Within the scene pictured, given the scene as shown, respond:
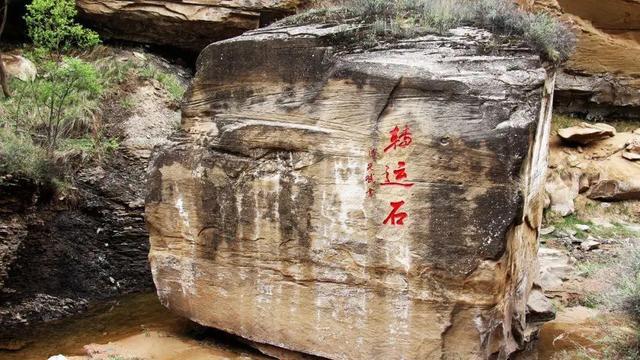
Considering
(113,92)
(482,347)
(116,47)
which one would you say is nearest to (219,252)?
(482,347)

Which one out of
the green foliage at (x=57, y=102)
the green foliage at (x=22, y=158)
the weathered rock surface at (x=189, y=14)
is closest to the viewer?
the green foliage at (x=22, y=158)

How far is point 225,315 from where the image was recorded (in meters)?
7.01

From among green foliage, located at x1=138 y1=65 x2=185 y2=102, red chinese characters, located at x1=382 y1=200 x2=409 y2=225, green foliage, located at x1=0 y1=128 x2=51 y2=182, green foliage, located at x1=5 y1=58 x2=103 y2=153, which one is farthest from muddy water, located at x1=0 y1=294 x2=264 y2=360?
green foliage, located at x1=138 y1=65 x2=185 y2=102

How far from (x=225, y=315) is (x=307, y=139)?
2.20 metres

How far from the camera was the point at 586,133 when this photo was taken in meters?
12.6

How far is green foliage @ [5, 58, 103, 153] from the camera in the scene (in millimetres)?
9219

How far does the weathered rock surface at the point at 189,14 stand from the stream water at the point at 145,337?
5834 millimetres

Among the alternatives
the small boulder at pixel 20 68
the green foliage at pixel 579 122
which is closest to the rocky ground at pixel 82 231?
the small boulder at pixel 20 68

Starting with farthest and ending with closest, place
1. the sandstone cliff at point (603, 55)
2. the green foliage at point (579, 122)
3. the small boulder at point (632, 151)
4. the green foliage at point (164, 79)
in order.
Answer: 1. the green foliage at point (579, 122)
2. the sandstone cliff at point (603, 55)
3. the small boulder at point (632, 151)
4. the green foliage at point (164, 79)

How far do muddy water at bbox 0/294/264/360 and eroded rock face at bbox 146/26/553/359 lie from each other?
369mm

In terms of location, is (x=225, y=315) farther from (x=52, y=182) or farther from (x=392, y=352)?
(x=52, y=182)

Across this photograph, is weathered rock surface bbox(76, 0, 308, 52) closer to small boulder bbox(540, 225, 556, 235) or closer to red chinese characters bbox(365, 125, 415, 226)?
small boulder bbox(540, 225, 556, 235)

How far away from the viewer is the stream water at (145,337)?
23.2 ft

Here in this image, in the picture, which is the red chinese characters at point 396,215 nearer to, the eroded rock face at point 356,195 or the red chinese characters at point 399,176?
the eroded rock face at point 356,195
